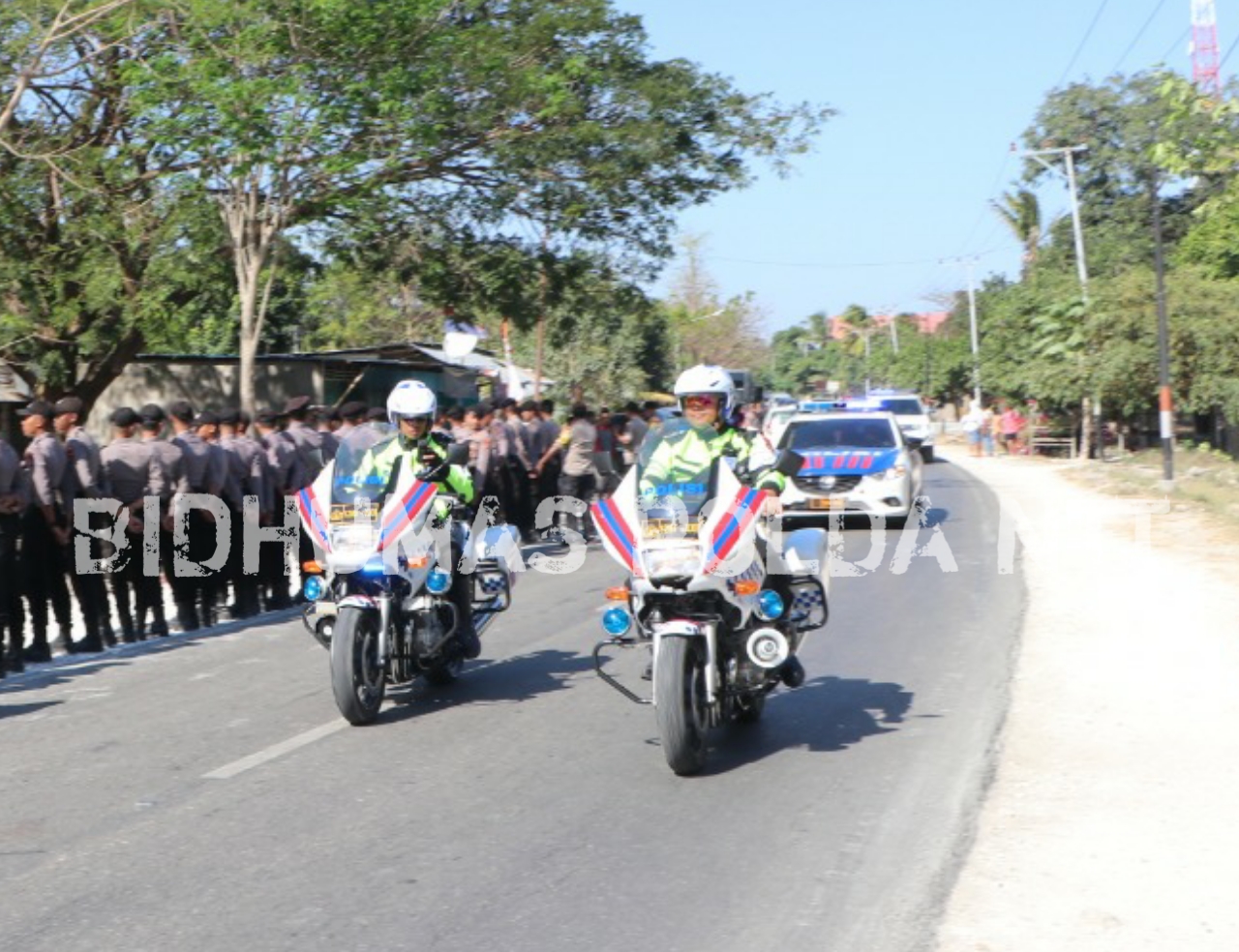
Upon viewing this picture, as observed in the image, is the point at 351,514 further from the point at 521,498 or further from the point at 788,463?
the point at 521,498

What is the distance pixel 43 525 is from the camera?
1191cm

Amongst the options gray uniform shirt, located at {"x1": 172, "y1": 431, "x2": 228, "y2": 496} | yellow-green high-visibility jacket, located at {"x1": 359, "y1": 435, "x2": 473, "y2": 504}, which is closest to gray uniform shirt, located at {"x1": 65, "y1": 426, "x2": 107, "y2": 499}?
gray uniform shirt, located at {"x1": 172, "y1": 431, "x2": 228, "y2": 496}

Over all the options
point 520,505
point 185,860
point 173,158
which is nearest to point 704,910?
point 185,860

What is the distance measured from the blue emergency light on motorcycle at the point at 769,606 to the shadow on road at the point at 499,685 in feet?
7.69

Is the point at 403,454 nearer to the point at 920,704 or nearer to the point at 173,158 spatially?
the point at 920,704

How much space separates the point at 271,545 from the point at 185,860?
29.2 feet

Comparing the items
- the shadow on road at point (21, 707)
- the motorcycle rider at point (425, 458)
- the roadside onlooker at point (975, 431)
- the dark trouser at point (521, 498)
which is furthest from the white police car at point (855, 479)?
the roadside onlooker at point (975, 431)

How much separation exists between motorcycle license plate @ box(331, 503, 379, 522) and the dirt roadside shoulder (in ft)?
11.7

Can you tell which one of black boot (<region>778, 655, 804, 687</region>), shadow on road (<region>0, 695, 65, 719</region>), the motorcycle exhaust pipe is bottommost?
shadow on road (<region>0, 695, 65, 719</region>)

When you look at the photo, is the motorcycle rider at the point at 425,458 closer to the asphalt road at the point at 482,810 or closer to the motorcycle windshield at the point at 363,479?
the motorcycle windshield at the point at 363,479

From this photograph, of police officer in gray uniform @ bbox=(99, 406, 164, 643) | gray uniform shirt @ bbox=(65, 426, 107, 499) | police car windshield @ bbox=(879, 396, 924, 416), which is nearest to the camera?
gray uniform shirt @ bbox=(65, 426, 107, 499)

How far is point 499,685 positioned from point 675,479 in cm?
311

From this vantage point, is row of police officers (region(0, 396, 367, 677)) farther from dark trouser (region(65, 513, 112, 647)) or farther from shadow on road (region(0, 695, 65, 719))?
shadow on road (region(0, 695, 65, 719))

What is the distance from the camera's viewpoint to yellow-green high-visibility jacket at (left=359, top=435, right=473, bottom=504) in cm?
932
